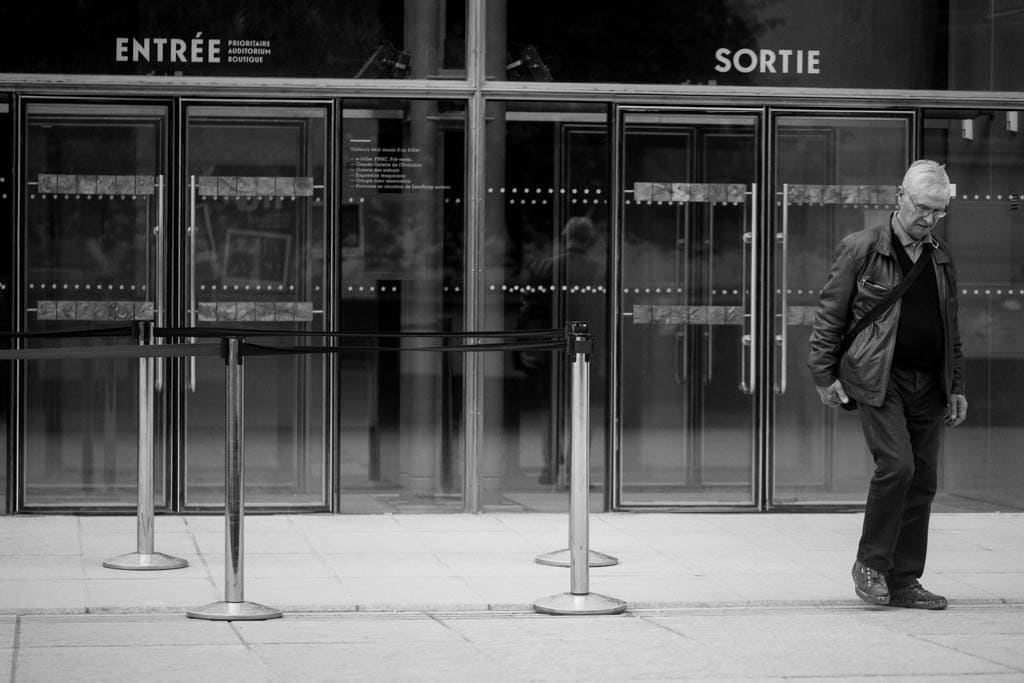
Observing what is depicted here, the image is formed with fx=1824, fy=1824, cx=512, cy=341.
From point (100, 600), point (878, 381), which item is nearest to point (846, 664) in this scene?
point (878, 381)

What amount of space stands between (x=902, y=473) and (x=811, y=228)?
4.01 metres

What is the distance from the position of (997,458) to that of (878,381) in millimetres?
4487

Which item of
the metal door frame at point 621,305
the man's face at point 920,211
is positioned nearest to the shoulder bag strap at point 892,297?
the man's face at point 920,211

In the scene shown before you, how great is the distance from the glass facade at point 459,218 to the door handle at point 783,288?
0.02 metres

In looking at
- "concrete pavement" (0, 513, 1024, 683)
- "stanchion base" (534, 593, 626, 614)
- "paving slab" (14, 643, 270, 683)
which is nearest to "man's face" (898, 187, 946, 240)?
"concrete pavement" (0, 513, 1024, 683)

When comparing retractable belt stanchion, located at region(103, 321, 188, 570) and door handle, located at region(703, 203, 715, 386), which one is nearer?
retractable belt stanchion, located at region(103, 321, 188, 570)

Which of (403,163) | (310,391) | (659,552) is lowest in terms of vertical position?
(659,552)

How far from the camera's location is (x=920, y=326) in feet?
27.3

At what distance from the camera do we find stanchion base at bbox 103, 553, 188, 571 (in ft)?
30.4

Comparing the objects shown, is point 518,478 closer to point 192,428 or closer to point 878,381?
point 192,428

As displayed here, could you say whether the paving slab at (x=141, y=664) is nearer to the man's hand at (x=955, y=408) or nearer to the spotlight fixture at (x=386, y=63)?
the man's hand at (x=955, y=408)

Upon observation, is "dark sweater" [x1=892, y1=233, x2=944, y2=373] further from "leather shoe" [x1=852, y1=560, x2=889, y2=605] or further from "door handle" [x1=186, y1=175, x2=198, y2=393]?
"door handle" [x1=186, y1=175, x2=198, y2=393]

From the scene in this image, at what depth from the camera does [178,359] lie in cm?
1148

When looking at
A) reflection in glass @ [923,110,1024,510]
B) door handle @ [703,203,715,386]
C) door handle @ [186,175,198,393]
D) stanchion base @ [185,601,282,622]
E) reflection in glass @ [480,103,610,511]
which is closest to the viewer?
stanchion base @ [185,601,282,622]
